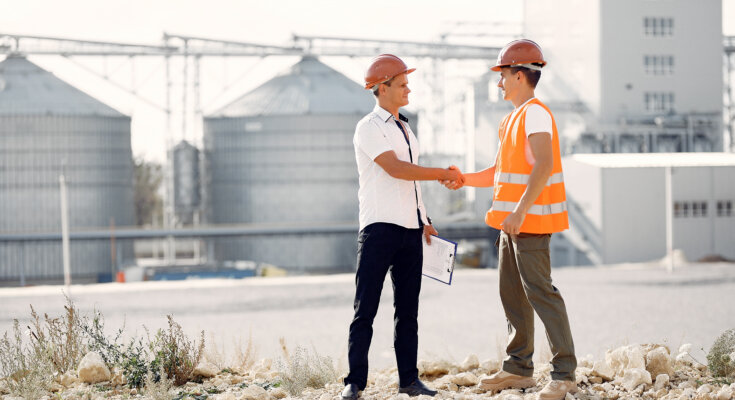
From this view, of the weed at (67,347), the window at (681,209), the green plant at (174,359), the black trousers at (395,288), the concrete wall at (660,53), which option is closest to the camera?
the black trousers at (395,288)

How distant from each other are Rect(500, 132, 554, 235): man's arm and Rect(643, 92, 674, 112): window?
38.4 meters

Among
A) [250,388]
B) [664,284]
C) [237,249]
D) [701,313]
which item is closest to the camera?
[250,388]

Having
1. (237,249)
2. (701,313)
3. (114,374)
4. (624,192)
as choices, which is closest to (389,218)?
(114,374)

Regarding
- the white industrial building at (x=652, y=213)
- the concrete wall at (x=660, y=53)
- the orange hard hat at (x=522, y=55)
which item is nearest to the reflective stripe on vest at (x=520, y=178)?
the orange hard hat at (x=522, y=55)

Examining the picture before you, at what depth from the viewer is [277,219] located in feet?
128

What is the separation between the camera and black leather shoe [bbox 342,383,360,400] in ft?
15.8

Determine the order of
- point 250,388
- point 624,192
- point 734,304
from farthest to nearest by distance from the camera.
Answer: point 624,192 < point 734,304 < point 250,388

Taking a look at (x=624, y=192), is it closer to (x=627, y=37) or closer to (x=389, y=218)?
(x=627, y=37)

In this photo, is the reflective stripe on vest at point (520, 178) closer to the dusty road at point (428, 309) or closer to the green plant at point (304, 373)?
the green plant at point (304, 373)

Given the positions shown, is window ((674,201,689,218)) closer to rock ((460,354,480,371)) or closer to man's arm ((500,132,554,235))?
rock ((460,354,480,371))

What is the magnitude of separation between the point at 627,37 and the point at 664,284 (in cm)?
2451

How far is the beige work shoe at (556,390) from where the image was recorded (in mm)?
4613

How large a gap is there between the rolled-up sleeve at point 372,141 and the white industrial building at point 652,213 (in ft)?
97.6

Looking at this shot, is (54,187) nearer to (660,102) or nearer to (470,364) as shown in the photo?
(660,102)
